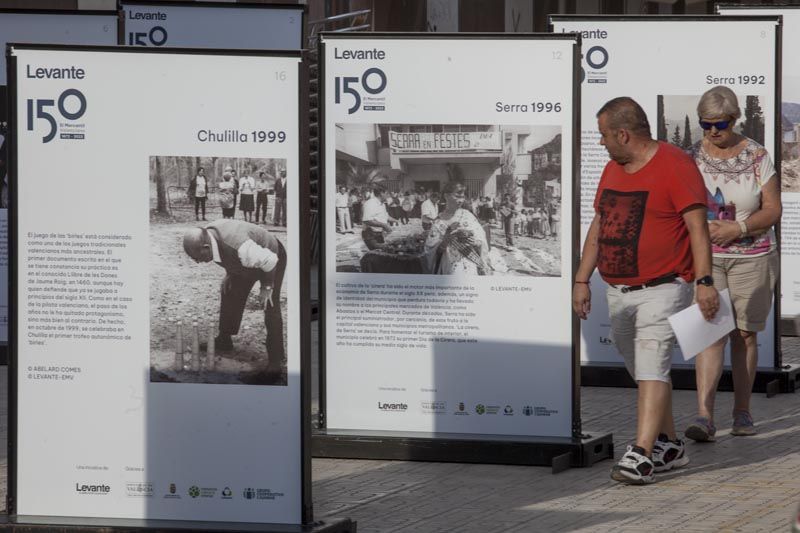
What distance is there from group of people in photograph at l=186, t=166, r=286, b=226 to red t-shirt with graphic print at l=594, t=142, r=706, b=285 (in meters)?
2.13

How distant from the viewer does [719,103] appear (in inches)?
343

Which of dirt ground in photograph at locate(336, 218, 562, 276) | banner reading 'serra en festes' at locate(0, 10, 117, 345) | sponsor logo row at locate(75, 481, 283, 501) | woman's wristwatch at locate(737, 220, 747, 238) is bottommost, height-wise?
sponsor logo row at locate(75, 481, 283, 501)

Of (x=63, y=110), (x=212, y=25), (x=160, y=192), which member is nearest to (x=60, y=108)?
(x=63, y=110)

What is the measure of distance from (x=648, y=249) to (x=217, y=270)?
2342 millimetres

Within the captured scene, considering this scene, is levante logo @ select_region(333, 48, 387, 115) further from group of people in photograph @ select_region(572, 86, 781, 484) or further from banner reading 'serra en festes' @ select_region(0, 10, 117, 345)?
banner reading 'serra en festes' @ select_region(0, 10, 117, 345)

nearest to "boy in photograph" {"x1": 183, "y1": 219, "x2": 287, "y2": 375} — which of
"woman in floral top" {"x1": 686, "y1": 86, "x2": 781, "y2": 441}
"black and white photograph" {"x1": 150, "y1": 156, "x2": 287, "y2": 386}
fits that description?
"black and white photograph" {"x1": 150, "y1": 156, "x2": 287, "y2": 386}

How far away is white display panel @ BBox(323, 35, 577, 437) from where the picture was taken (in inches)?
319

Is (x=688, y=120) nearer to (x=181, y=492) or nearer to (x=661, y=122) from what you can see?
(x=661, y=122)

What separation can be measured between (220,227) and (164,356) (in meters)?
0.53

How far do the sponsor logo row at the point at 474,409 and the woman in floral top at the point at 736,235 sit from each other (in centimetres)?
102

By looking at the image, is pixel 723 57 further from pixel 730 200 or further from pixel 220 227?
pixel 220 227

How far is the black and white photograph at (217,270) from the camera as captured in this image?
6086 mm

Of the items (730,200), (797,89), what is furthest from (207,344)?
(797,89)

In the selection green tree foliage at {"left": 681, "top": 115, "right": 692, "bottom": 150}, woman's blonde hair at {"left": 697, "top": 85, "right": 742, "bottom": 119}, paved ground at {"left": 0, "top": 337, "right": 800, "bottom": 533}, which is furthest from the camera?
green tree foliage at {"left": 681, "top": 115, "right": 692, "bottom": 150}
